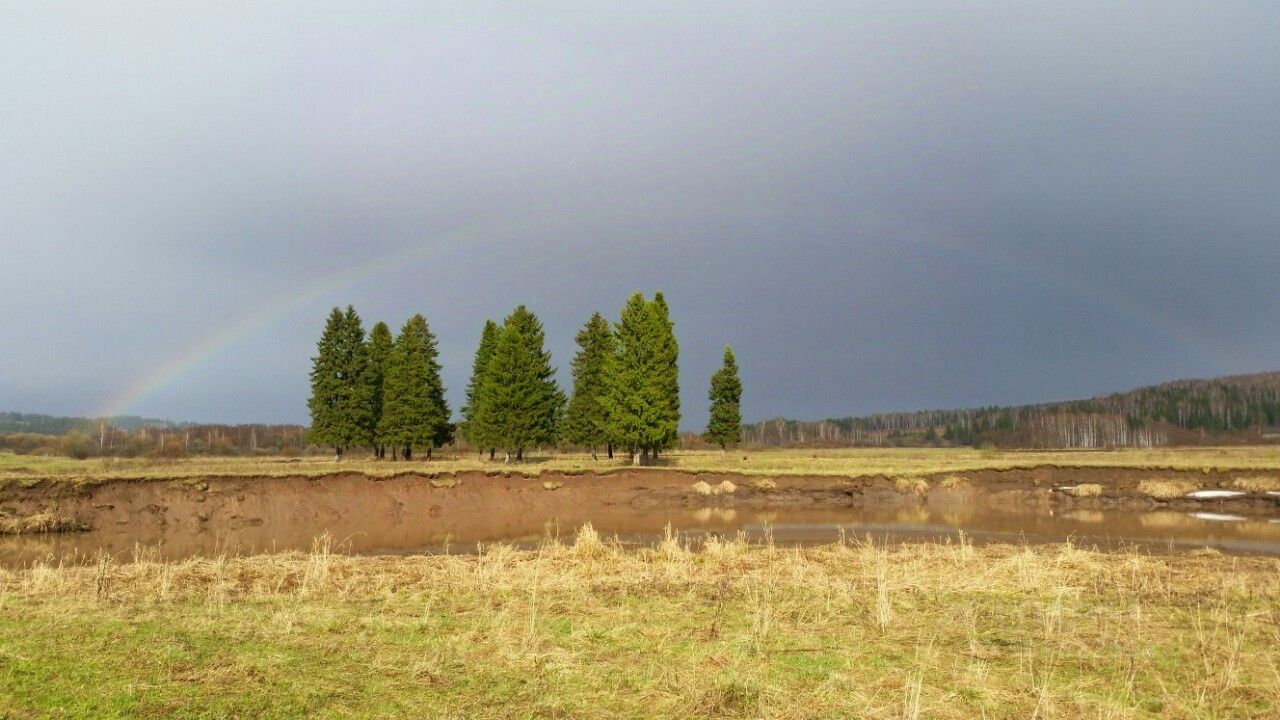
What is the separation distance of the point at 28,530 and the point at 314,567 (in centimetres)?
2115

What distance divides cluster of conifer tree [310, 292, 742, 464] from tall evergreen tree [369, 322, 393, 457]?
0.30 feet

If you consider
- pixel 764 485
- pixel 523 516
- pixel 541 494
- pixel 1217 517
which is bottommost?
pixel 523 516

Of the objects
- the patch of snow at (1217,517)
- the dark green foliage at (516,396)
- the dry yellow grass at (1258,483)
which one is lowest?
the patch of snow at (1217,517)

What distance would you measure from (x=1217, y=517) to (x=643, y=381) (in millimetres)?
34165

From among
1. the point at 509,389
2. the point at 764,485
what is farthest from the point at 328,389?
the point at 764,485

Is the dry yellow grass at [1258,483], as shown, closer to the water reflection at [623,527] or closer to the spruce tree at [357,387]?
the water reflection at [623,527]

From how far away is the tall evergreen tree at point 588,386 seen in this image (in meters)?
71.9

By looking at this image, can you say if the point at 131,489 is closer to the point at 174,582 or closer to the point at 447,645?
the point at 174,582

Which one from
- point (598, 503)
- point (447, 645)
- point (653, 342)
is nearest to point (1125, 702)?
point (447, 645)

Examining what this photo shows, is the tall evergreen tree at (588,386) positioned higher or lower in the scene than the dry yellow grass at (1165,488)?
higher

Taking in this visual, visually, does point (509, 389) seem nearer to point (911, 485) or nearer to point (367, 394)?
point (367, 394)

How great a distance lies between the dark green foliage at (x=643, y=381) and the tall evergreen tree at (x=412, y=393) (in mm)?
18690

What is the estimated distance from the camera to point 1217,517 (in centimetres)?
3519

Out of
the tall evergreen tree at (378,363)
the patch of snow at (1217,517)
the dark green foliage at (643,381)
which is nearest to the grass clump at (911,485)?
the patch of snow at (1217,517)
